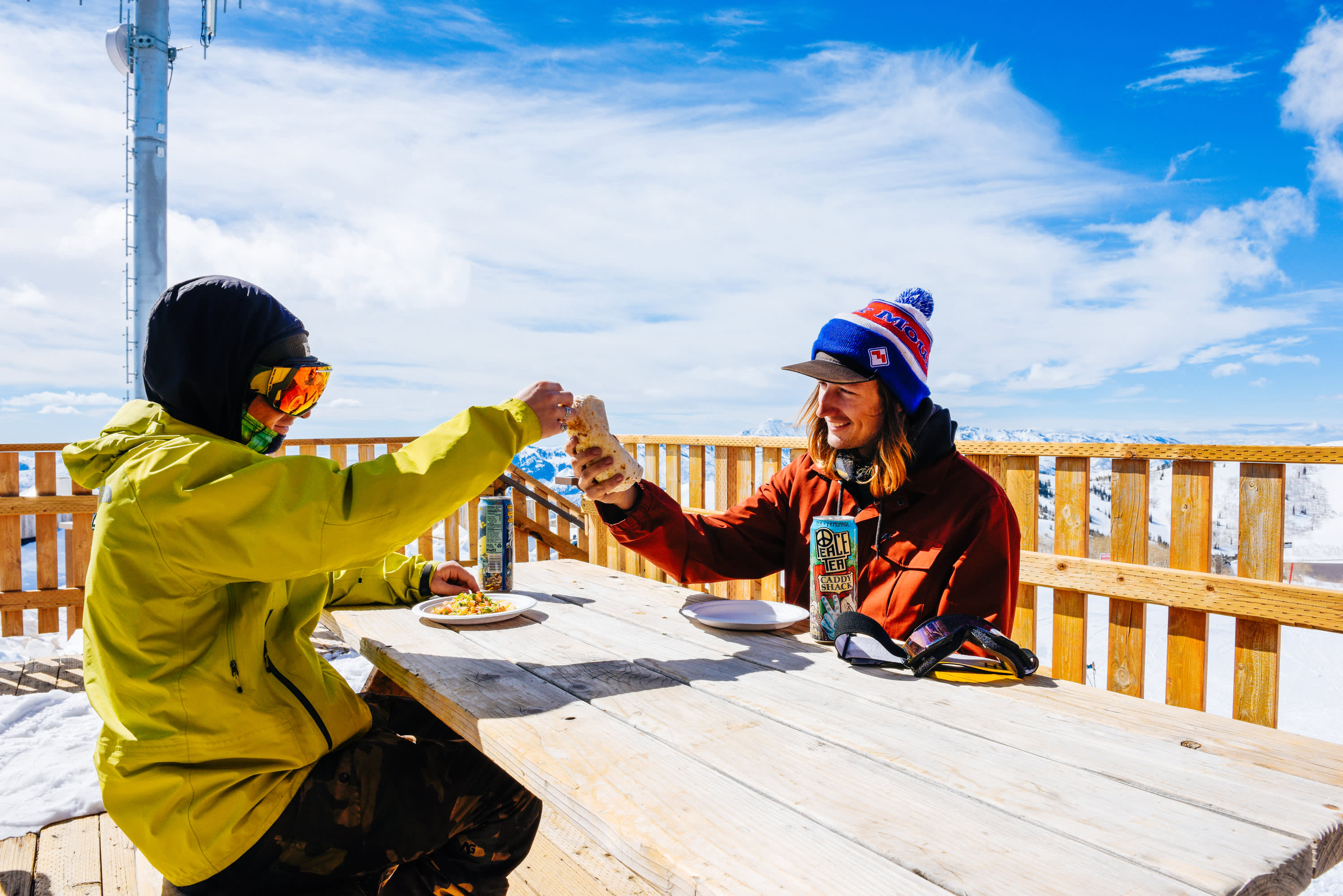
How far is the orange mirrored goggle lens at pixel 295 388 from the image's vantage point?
1.46m

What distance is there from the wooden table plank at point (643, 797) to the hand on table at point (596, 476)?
61cm

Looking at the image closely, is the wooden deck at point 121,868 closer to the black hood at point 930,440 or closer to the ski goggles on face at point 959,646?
the ski goggles on face at point 959,646

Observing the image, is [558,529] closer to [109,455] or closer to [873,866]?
[109,455]

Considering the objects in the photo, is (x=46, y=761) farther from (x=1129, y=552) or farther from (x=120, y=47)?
(x=120, y=47)

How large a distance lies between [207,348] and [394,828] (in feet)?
3.14

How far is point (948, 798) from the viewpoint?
3.10 ft

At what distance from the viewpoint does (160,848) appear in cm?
120

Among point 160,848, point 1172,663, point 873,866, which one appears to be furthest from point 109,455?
point 1172,663

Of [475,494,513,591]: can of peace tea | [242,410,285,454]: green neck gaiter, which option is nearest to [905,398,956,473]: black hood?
[475,494,513,591]: can of peace tea

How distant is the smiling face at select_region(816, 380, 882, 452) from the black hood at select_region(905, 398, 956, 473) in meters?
0.11

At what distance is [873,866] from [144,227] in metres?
6.51

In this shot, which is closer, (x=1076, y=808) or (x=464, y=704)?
(x=1076, y=808)

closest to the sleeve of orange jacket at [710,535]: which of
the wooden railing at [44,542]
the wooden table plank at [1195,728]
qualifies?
the wooden table plank at [1195,728]

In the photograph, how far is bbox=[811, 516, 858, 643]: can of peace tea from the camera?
1.62 meters
